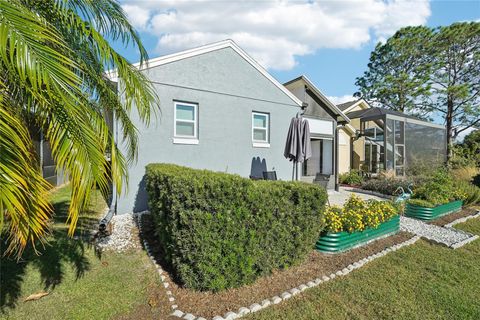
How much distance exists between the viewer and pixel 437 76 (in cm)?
2511

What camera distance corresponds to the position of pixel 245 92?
1000 centimetres

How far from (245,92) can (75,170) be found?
27.3 ft

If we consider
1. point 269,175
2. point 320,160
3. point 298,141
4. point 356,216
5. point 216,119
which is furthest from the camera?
point 320,160

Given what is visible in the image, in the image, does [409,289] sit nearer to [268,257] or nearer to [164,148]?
[268,257]

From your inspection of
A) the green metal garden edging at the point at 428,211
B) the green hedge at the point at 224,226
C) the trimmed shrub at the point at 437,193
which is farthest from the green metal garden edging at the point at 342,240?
the trimmed shrub at the point at 437,193

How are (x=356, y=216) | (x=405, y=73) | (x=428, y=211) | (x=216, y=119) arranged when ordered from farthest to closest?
(x=405, y=73), (x=216, y=119), (x=428, y=211), (x=356, y=216)

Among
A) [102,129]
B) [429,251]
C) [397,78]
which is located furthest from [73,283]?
[397,78]

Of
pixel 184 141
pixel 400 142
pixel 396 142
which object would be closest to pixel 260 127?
pixel 184 141

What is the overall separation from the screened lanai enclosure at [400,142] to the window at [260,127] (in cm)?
816

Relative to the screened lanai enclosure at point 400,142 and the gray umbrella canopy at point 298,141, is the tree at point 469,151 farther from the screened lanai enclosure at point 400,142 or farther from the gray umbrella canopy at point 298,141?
the gray umbrella canopy at point 298,141

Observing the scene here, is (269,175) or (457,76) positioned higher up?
(457,76)

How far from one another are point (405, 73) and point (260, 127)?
2252cm

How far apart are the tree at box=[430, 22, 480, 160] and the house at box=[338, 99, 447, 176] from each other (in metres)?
7.17

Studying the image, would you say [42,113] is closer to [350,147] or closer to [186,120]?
[186,120]
